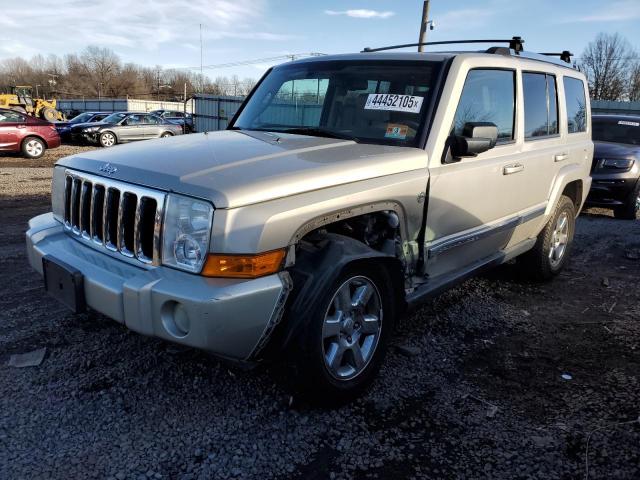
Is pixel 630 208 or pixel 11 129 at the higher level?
pixel 11 129

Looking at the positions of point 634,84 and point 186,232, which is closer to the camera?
point 186,232

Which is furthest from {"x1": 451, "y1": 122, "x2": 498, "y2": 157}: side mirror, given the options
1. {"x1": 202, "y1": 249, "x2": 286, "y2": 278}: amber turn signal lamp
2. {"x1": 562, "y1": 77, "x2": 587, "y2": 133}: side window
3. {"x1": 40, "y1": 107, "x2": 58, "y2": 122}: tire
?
{"x1": 40, "y1": 107, "x2": 58, "y2": 122}: tire

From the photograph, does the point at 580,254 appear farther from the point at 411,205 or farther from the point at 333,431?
the point at 333,431

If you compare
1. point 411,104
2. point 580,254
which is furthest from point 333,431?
point 580,254

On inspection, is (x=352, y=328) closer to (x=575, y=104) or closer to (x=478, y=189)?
(x=478, y=189)

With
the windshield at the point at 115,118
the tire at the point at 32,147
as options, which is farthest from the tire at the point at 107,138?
the tire at the point at 32,147

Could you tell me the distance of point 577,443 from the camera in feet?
8.58

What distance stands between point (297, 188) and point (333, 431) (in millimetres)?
1266

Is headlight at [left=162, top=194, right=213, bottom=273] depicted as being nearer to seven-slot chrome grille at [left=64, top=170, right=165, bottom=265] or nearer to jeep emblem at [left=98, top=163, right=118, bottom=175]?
seven-slot chrome grille at [left=64, top=170, right=165, bottom=265]

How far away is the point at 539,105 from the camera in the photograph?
4363 millimetres

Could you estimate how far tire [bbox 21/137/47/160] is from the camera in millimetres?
15156

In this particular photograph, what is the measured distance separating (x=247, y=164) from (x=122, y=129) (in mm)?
19778

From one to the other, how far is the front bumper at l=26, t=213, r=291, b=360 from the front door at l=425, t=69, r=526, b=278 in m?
1.33

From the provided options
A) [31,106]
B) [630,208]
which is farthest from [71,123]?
[630,208]
